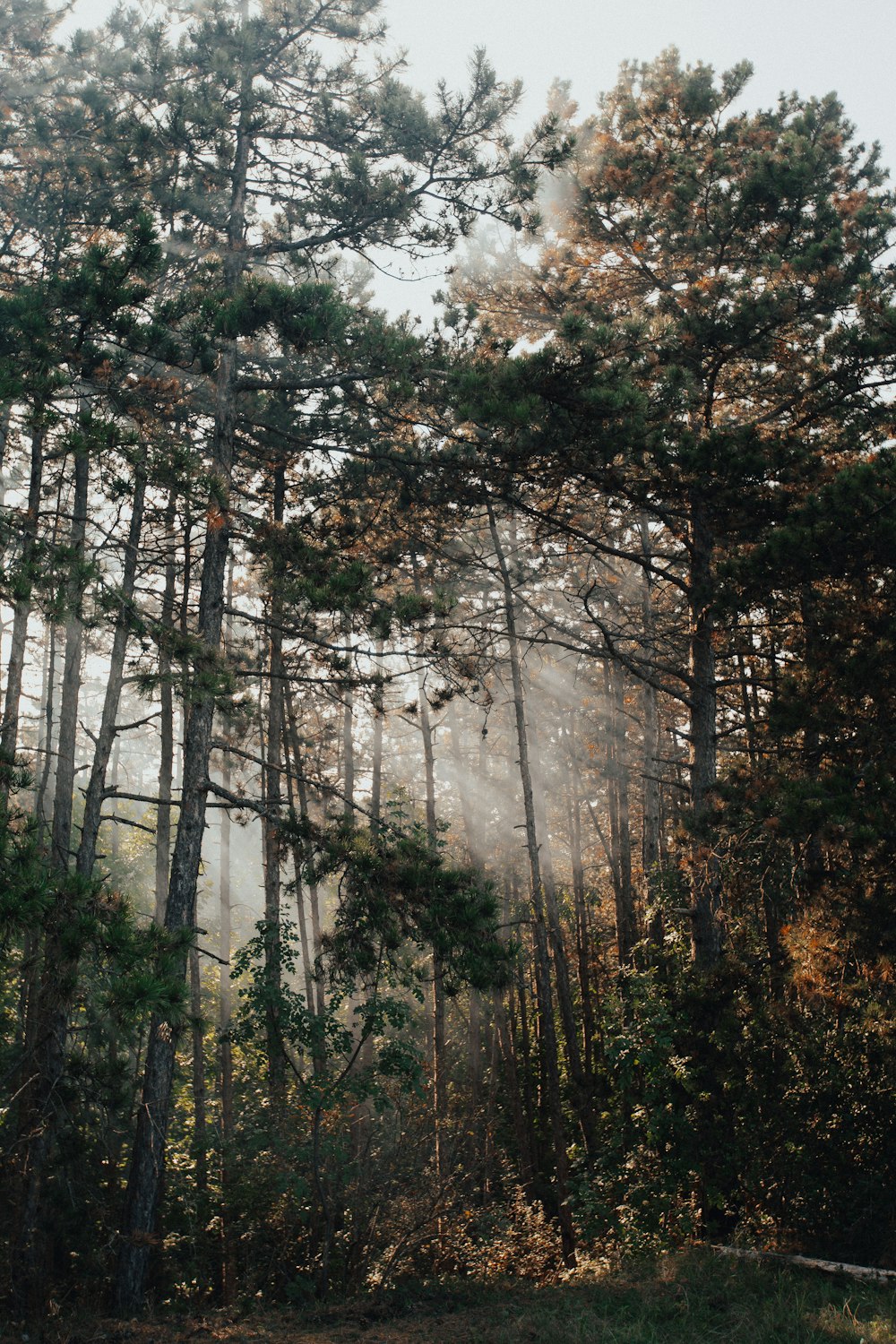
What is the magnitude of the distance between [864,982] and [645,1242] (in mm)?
3942

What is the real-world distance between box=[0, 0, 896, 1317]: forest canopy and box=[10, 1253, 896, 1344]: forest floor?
43.5 inches

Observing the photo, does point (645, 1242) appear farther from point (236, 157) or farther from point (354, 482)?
point (236, 157)

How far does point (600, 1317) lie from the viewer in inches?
242

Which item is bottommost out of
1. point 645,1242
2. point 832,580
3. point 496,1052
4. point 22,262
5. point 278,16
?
point 645,1242

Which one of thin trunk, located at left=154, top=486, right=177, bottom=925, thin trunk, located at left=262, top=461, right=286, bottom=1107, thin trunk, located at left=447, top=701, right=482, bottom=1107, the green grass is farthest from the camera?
thin trunk, located at left=447, top=701, right=482, bottom=1107

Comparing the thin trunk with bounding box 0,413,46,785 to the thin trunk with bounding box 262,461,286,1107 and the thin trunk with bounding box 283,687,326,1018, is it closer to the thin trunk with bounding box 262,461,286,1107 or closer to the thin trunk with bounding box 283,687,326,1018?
the thin trunk with bounding box 262,461,286,1107

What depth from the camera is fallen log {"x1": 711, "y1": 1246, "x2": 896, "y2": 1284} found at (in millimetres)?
6262

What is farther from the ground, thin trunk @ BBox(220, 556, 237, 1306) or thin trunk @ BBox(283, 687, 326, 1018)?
thin trunk @ BBox(283, 687, 326, 1018)

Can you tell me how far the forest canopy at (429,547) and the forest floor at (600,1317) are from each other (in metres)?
1.11

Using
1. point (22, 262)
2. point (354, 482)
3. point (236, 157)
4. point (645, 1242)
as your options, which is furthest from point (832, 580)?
point (22, 262)

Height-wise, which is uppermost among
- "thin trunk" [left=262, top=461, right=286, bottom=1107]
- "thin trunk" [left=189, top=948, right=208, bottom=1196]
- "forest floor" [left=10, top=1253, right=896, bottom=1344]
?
"thin trunk" [left=262, top=461, right=286, bottom=1107]

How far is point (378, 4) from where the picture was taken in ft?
30.1

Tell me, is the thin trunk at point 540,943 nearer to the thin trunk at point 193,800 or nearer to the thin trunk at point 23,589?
the thin trunk at point 193,800

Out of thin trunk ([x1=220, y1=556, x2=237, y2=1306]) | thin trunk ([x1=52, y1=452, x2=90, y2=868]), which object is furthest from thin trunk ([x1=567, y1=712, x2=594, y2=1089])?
thin trunk ([x1=52, y1=452, x2=90, y2=868])
